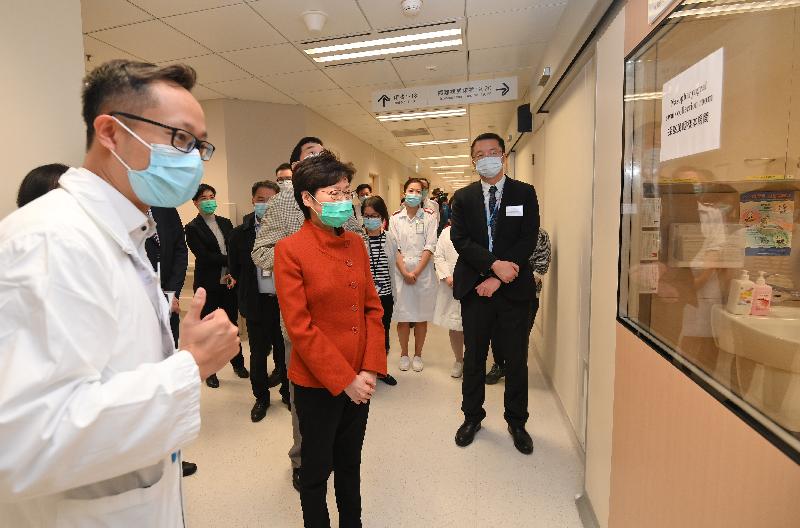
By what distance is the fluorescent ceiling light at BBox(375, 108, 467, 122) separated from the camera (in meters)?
6.51

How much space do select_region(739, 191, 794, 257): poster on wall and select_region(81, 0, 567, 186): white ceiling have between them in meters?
2.78

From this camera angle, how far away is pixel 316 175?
5.24ft

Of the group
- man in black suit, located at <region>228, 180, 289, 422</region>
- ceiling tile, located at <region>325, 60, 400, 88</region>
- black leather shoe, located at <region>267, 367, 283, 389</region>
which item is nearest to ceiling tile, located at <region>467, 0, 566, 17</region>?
ceiling tile, located at <region>325, 60, 400, 88</region>

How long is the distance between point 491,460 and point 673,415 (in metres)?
1.42

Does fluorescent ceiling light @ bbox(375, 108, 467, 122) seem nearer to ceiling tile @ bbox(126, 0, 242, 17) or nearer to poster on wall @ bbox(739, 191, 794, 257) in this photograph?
ceiling tile @ bbox(126, 0, 242, 17)

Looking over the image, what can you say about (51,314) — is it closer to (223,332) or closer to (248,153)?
(223,332)

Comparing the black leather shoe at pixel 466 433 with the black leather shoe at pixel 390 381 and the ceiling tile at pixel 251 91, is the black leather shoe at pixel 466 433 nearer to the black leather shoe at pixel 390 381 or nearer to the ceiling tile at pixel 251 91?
the black leather shoe at pixel 390 381

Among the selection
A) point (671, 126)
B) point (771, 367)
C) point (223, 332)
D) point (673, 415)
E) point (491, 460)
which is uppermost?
point (671, 126)

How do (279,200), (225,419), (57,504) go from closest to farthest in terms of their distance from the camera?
(57,504) → (279,200) → (225,419)

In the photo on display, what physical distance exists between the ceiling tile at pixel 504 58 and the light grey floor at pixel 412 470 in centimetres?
322

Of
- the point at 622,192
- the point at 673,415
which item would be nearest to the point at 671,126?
the point at 622,192

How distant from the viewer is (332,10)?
3178 millimetres

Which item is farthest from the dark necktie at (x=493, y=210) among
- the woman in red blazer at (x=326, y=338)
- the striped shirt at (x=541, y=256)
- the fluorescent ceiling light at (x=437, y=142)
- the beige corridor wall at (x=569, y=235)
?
the fluorescent ceiling light at (x=437, y=142)

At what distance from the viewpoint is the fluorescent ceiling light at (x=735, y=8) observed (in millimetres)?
889
